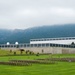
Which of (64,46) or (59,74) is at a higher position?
(64,46)

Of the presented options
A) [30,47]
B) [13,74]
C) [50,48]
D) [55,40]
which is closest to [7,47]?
[30,47]

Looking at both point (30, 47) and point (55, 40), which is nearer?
point (30, 47)

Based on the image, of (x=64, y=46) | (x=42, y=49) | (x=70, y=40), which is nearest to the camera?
(x=42, y=49)

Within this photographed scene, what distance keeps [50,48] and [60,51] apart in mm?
6504

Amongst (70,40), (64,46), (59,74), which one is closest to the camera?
(59,74)

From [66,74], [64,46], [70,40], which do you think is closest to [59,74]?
[66,74]

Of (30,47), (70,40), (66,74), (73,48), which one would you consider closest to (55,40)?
(70,40)

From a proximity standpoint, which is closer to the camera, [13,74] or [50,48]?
[13,74]

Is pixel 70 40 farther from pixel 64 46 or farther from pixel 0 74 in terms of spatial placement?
pixel 0 74

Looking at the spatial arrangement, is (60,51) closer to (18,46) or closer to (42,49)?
(42,49)

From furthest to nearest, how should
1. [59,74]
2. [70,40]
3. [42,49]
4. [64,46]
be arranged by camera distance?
1. [70,40]
2. [64,46]
3. [42,49]
4. [59,74]

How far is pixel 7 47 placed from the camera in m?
161

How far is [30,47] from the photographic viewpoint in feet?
496

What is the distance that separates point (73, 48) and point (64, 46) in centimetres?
668
